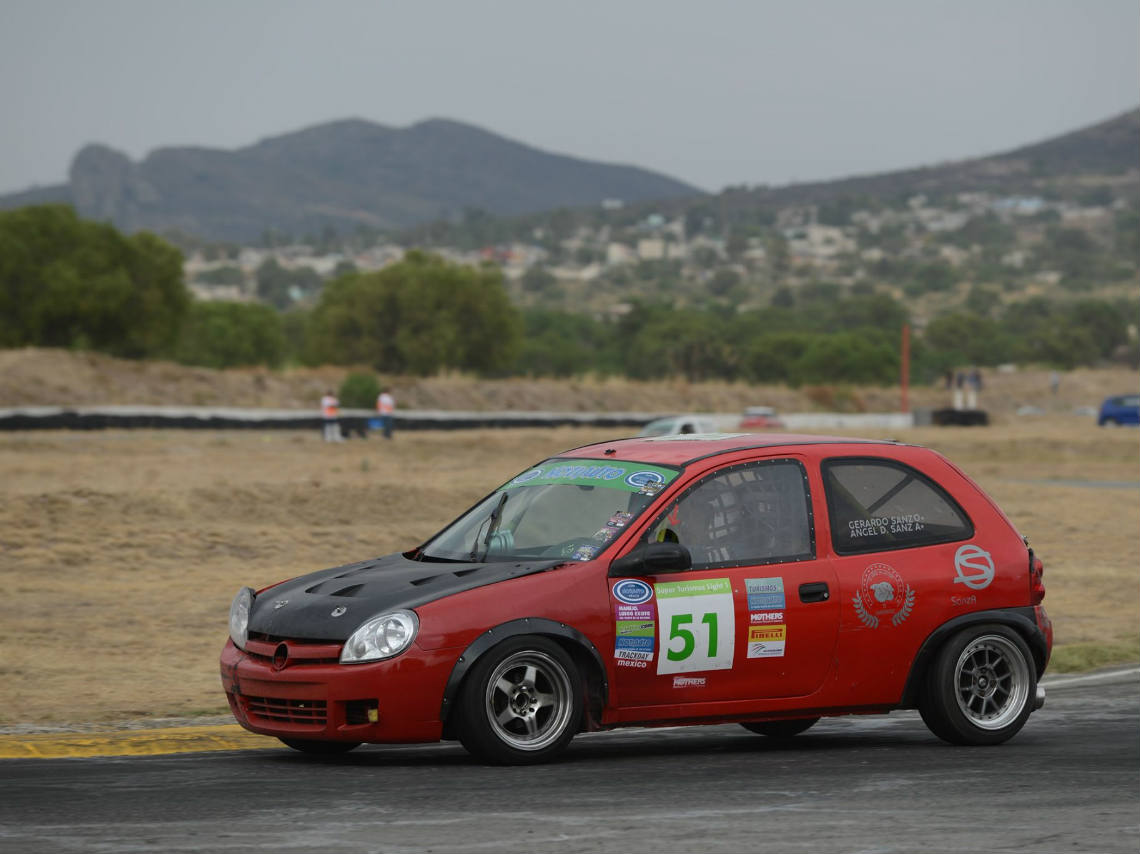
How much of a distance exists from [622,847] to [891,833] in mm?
1074

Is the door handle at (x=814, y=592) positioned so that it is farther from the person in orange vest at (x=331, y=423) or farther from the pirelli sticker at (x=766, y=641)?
the person in orange vest at (x=331, y=423)

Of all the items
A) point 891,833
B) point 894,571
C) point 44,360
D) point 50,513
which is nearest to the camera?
point 891,833

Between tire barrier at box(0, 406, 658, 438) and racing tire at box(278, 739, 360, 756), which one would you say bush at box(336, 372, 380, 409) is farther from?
racing tire at box(278, 739, 360, 756)

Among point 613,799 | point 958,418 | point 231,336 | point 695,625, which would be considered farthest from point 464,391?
point 613,799

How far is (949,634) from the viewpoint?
27.8 ft

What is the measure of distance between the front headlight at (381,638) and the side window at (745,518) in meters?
1.29

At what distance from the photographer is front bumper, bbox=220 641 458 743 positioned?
7.30m

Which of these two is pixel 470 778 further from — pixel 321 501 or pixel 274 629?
pixel 321 501

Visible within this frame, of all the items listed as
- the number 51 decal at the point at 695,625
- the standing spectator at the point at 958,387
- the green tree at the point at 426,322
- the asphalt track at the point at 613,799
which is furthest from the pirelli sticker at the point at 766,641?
the green tree at the point at 426,322

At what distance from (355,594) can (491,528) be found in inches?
39.5

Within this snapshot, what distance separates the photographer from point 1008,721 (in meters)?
8.58

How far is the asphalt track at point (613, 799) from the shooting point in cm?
607

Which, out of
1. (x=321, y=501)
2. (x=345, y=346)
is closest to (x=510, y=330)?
(x=345, y=346)

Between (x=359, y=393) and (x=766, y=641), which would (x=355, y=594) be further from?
(x=359, y=393)
